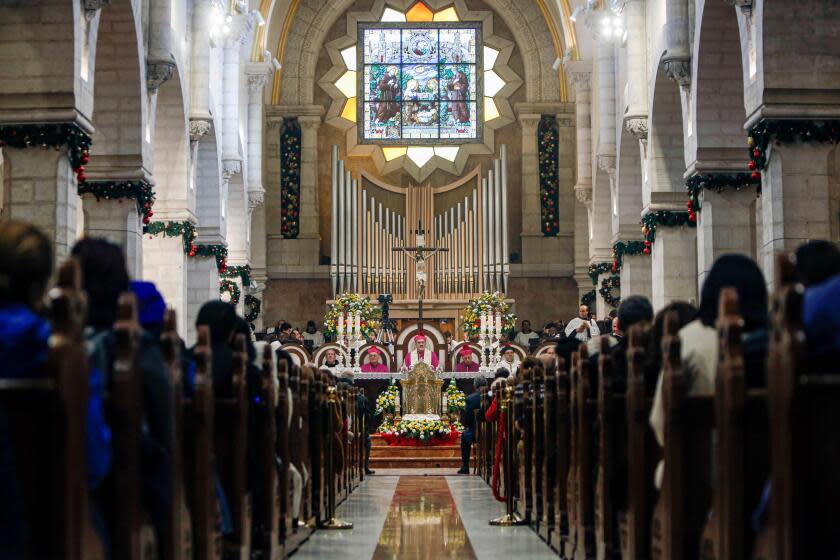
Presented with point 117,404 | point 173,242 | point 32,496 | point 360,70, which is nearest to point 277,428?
point 117,404

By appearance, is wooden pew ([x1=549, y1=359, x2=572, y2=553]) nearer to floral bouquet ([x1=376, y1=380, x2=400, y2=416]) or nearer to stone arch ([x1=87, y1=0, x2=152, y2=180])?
stone arch ([x1=87, y1=0, x2=152, y2=180])

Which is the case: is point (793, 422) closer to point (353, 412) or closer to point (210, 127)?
point (353, 412)

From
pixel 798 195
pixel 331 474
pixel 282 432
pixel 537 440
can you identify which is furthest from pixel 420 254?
pixel 282 432

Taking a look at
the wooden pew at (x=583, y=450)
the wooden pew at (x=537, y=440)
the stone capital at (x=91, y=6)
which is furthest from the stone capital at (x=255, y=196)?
the wooden pew at (x=583, y=450)

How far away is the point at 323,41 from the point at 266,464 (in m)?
22.0

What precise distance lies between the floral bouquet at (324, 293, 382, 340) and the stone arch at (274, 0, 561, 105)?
674 cm

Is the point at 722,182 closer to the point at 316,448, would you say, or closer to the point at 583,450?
the point at 316,448

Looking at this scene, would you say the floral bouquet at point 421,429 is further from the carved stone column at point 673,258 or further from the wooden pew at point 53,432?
the wooden pew at point 53,432

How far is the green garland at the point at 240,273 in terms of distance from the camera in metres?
22.8

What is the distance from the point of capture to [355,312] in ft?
69.7

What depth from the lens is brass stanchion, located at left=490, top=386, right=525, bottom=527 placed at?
9820 millimetres

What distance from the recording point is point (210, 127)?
18406 mm

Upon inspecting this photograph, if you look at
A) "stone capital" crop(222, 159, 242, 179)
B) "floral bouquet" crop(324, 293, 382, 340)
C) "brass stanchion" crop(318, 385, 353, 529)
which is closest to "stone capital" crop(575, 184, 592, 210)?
"floral bouquet" crop(324, 293, 382, 340)

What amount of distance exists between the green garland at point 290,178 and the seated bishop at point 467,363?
7.63 m
